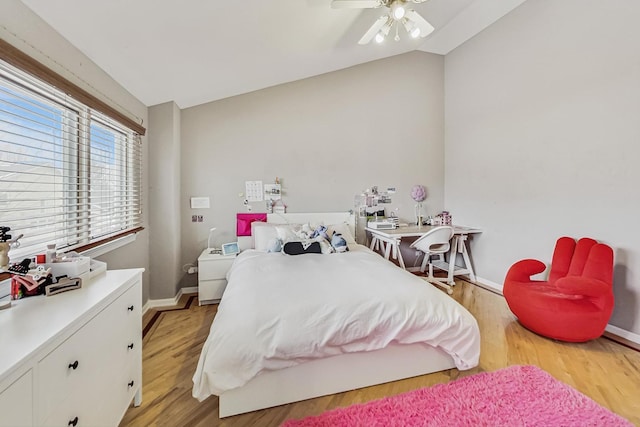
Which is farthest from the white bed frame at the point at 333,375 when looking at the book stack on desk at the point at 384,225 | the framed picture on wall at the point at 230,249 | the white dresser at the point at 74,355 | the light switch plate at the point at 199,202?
the light switch plate at the point at 199,202

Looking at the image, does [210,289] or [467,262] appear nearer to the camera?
[210,289]

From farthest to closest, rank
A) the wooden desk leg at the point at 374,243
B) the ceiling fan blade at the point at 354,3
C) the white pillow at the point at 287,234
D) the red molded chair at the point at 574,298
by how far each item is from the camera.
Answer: the wooden desk leg at the point at 374,243 → the white pillow at the point at 287,234 → the red molded chair at the point at 574,298 → the ceiling fan blade at the point at 354,3

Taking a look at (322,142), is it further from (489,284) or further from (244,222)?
(489,284)

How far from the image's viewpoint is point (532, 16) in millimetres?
2977

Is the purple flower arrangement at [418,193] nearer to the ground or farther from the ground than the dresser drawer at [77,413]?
farther from the ground

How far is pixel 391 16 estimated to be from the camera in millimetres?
2223

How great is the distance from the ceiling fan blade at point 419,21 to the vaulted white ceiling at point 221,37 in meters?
0.42

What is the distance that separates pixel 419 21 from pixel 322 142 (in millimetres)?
1739

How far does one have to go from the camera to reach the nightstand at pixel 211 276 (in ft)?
9.58

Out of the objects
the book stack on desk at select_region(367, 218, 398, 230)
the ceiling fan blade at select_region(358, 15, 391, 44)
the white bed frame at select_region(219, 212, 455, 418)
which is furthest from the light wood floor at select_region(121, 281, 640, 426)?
the ceiling fan blade at select_region(358, 15, 391, 44)

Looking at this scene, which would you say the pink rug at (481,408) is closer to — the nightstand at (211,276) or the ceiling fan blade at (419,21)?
the nightstand at (211,276)

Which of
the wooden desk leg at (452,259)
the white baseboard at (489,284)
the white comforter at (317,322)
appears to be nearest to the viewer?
the white comforter at (317,322)

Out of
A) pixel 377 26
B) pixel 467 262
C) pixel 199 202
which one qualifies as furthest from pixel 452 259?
pixel 199 202

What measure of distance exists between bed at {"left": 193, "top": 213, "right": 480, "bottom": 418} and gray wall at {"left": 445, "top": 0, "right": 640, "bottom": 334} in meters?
1.79
